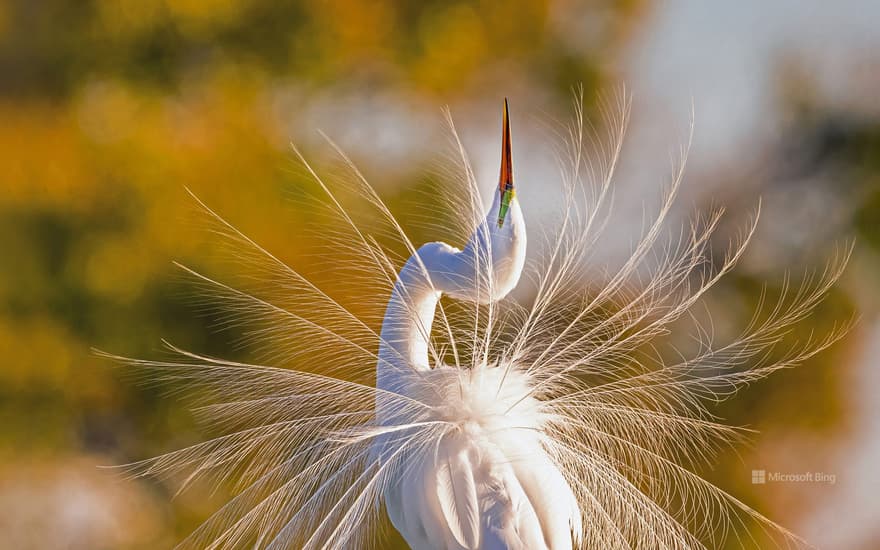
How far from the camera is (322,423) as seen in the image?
2.24 m

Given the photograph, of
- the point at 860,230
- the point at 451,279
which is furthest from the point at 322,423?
the point at 860,230

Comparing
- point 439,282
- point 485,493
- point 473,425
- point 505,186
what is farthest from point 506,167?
point 485,493

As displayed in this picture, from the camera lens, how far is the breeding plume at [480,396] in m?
2.05

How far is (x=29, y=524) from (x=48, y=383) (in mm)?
599

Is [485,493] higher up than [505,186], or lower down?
lower down

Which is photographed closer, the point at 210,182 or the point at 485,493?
the point at 485,493

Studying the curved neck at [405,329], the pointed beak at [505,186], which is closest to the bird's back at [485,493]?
the curved neck at [405,329]

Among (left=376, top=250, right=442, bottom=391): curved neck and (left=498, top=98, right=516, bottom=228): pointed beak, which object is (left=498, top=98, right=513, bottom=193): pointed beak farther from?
(left=376, top=250, right=442, bottom=391): curved neck

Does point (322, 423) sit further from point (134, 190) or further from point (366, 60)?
point (366, 60)

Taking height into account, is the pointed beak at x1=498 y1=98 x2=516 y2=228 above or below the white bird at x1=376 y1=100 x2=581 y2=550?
above

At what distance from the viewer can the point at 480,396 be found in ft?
6.83

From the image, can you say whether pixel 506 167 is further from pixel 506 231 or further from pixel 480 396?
pixel 480 396

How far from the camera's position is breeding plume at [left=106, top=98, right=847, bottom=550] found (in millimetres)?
2047

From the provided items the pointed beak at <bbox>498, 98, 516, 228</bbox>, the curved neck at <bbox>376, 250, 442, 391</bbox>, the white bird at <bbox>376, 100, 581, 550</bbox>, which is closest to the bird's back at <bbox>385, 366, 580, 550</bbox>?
the white bird at <bbox>376, 100, 581, 550</bbox>
